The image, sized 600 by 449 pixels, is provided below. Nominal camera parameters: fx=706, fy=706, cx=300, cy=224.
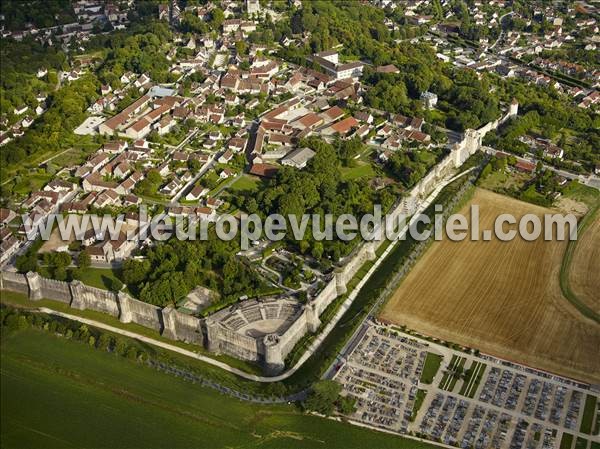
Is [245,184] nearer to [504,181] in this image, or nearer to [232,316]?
[232,316]

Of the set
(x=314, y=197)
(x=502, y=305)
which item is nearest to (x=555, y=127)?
(x=314, y=197)

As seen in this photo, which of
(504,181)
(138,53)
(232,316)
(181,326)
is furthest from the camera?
(138,53)

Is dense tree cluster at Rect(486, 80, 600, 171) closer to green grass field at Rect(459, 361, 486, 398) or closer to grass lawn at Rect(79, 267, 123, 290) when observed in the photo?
A: green grass field at Rect(459, 361, 486, 398)

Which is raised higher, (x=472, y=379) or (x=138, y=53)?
(x=138, y=53)

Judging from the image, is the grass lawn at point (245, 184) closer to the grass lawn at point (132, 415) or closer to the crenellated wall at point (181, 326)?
the crenellated wall at point (181, 326)

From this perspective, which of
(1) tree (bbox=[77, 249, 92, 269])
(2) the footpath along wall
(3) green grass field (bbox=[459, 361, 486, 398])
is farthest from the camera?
(1) tree (bbox=[77, 249, 92, 269])

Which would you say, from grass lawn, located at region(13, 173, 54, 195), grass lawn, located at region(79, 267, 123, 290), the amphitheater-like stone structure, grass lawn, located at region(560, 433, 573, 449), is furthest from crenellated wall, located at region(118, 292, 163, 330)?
grass lawn, located at region(560, 433, 573, 449)
